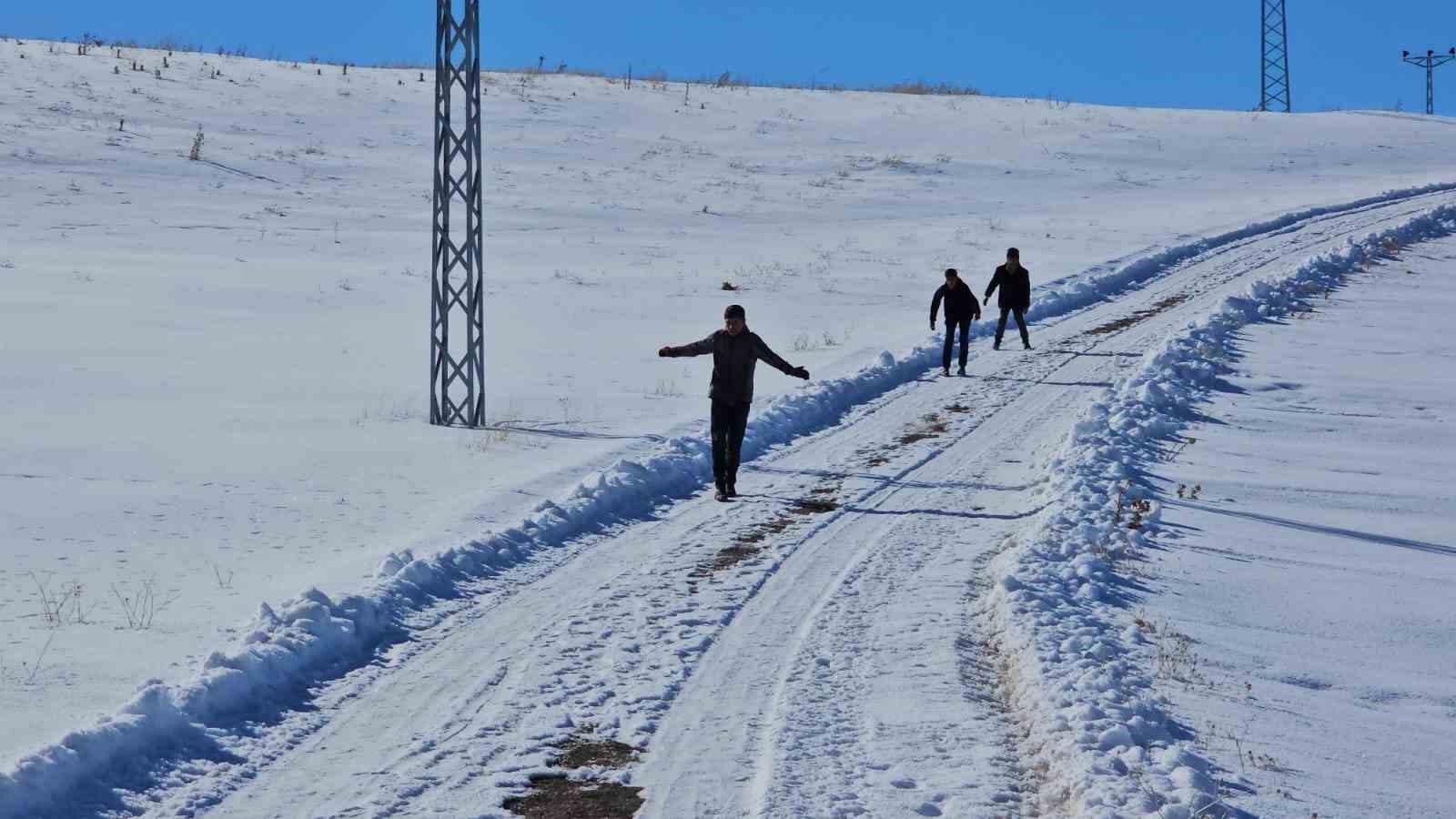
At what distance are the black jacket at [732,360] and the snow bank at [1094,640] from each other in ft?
8.83

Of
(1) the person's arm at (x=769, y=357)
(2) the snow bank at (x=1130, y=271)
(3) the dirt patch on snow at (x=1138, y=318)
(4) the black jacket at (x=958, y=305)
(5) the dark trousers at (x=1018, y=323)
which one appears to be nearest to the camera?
(1) the person's arm at (x=769, y=357)

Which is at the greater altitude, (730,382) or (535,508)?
(730,382)

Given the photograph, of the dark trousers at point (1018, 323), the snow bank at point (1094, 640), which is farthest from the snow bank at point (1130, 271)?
the snow bank at point (1094, 640)

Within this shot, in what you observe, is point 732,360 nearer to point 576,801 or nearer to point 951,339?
point 576,801

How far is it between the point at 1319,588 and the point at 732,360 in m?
5.13


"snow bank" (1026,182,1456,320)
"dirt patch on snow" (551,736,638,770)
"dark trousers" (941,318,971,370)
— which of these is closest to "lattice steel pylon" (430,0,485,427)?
"dark trousers" (941,318,971,370)

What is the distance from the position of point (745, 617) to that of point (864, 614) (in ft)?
2.28

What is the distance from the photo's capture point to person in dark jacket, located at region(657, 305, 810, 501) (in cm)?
1211

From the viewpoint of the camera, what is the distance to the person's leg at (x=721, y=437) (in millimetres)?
12070

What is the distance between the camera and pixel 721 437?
12062 millimetres

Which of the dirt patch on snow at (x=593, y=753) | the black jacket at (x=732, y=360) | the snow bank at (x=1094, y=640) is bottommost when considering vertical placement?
the dirt patch on snow at (x=593, y=753)

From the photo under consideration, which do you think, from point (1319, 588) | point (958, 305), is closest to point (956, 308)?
point (958, 305)

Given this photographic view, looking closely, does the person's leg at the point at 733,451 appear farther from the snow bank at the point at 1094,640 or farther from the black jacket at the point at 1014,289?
the black jacket at the point at 1014,289

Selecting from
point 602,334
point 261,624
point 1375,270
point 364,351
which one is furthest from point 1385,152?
point 261,624
